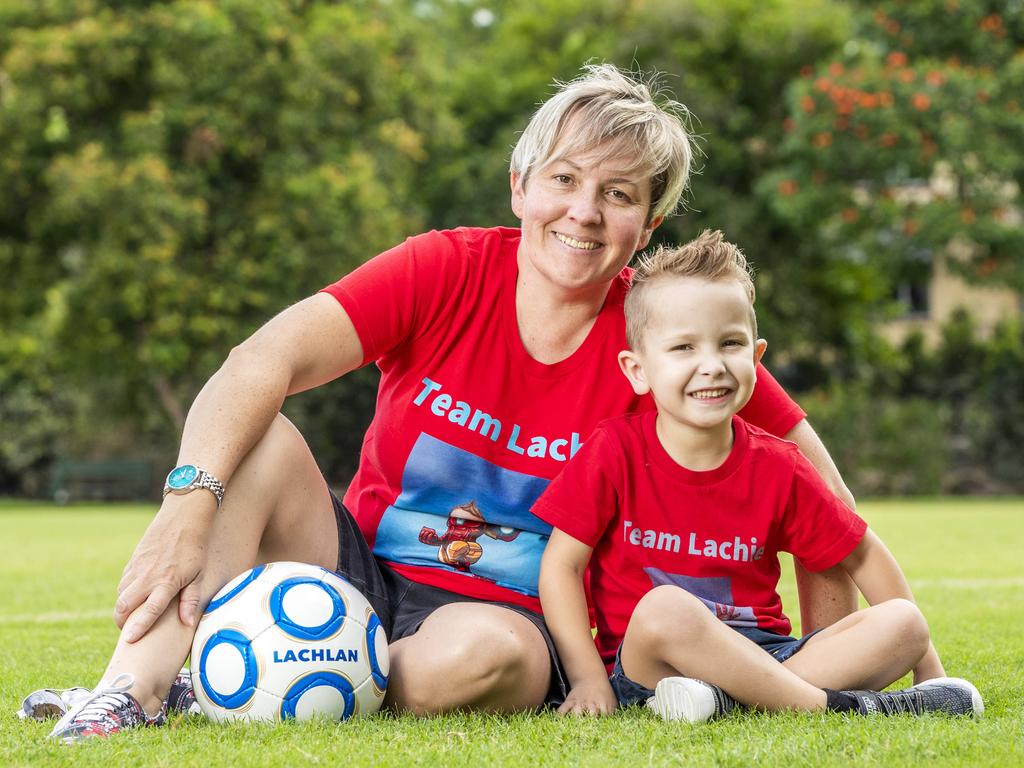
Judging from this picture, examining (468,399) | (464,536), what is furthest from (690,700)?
(468,399)

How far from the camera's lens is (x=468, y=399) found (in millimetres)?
3715

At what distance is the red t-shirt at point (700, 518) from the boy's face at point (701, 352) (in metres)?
0.14

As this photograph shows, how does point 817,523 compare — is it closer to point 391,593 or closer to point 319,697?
point 391,593

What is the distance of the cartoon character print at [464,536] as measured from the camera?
3.67 metres

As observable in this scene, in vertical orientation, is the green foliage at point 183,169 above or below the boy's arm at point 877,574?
above

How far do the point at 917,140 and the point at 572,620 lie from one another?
18982mm

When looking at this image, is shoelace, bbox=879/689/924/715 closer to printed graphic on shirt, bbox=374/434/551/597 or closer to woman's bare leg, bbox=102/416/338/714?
printed graphic on shirt, bbox=374/434/551/597

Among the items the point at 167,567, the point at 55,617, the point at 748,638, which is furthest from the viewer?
the point at 55,617

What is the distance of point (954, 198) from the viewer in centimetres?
2158

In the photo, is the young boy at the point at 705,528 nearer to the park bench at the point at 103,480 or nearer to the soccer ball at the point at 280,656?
the soccer ball at the point at 280,656

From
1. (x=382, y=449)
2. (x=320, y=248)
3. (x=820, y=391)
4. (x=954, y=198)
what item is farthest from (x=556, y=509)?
(x=820, y=391)

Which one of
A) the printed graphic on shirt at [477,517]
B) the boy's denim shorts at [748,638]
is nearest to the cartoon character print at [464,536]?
the printed graphic on shirt at [477,517]

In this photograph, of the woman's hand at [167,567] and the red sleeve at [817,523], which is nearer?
the woman's hand at [167,567]

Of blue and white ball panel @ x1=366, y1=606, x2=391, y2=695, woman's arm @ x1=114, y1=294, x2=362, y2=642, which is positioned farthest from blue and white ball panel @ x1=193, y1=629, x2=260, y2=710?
blue and white ball panel @ x1=366, y1=606, x2=391, y2=695
